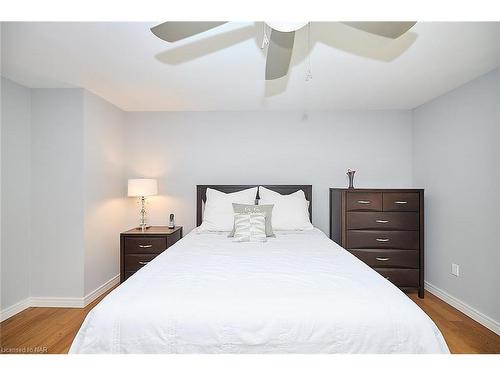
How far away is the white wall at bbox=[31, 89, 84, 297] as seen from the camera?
3082 mm

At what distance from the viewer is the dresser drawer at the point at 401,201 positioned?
3.39 metres

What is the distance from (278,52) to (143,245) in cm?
260

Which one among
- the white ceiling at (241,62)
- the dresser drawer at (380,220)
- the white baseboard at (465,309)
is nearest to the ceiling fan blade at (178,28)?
the white ceiling at (241,62)

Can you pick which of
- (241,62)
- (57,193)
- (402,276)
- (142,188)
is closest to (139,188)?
(142,188)

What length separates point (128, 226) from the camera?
4.00 m

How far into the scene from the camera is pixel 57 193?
3.10 m

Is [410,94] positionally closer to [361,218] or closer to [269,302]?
[361,218]

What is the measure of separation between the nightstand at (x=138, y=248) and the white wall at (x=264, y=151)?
0.57m

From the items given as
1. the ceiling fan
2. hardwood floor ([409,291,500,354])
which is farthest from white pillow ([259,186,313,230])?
the ceiling fan

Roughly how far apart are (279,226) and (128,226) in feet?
7.07

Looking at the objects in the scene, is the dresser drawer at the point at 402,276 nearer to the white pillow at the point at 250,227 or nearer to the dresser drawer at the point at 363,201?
the dresser drawer at the point at 363,201
